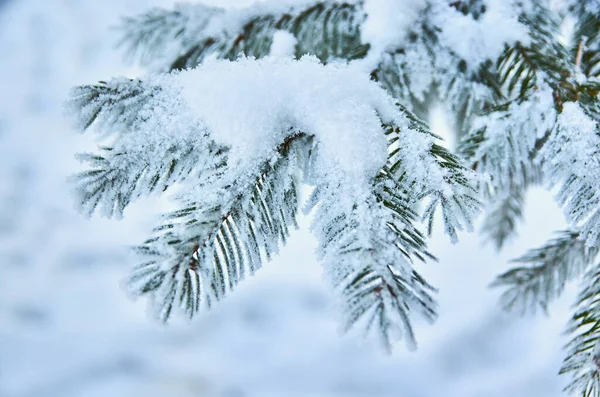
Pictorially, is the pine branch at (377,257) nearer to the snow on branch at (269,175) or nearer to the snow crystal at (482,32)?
the snow on branch at (269,175)

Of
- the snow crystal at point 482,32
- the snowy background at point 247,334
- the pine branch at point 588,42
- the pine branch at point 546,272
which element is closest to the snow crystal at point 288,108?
the snow crystal at point 482,32

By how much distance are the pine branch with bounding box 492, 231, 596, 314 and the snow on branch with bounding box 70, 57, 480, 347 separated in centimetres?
52

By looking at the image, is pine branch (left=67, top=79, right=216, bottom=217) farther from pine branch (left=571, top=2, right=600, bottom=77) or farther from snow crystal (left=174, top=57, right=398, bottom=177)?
pine branch (left=571, top=2, right=600, bottom=77)

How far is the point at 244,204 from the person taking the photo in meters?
0.44

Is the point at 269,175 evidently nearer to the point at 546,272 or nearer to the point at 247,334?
the point at 546,272

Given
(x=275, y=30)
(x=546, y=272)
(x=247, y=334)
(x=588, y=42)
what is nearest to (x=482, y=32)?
(x=588, y=42)

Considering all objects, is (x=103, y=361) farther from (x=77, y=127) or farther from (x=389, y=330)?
(x=389, y=330)

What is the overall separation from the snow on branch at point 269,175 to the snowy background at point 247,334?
5.71ft

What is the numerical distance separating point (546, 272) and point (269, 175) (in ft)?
2.63

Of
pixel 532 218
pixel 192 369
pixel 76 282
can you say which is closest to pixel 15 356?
pixel 76 282

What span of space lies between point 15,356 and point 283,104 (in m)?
3.15

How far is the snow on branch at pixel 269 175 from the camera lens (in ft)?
1.25

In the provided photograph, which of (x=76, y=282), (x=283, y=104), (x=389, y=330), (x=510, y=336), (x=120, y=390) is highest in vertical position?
(x=76, y=282)

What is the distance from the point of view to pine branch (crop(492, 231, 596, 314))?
2.94 ft
